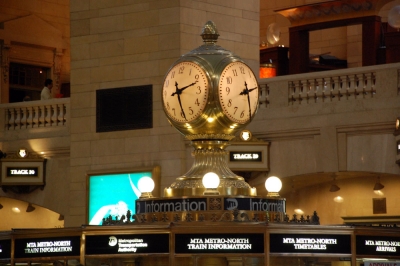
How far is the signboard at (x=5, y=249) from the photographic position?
7.81 metres

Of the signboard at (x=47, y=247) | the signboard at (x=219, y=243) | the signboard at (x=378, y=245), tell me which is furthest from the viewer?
the signboard at (x=47, y=247)

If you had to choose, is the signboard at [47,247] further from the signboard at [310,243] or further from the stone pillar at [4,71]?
the stone pillar at [4,71]

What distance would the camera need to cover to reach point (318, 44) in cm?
2627

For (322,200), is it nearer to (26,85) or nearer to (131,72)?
(131,72)

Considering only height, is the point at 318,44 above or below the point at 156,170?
above

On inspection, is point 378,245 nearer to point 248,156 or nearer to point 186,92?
point 186,92

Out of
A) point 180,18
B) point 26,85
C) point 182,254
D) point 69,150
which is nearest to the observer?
point 182,254

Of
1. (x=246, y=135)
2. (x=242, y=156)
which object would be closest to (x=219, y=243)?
(x=242, y=156)

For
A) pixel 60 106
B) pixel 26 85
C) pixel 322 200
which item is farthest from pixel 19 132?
pixel 322 200

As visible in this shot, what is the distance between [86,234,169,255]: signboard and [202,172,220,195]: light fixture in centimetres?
55

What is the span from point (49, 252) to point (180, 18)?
11669 millimetres

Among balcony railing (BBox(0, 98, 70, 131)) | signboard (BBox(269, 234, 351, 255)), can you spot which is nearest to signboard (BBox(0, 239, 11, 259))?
signboard (BBox(269, 234, 351, 255))

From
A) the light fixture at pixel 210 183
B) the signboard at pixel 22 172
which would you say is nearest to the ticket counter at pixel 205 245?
the light fixture at pixel 210 183

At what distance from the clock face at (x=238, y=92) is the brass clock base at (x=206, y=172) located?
0.89 feet
